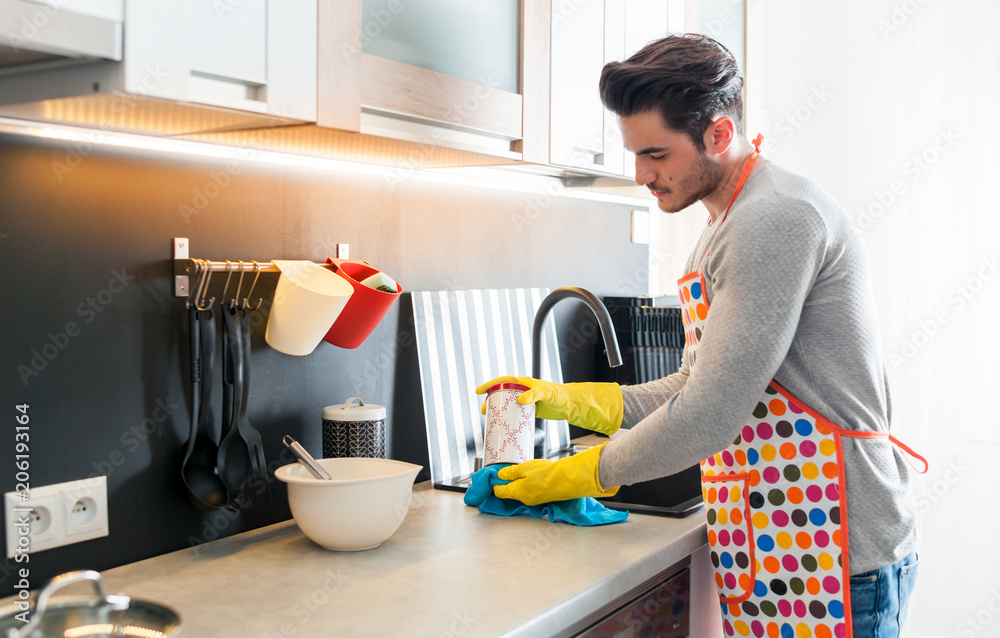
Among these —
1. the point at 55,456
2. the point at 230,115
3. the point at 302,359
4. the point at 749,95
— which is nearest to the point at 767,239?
the point at 230,115

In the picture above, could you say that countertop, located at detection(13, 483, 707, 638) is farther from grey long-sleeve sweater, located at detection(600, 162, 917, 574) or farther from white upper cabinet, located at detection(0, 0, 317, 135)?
white upper cabinet, located at detection(0, 0, 317, 135)

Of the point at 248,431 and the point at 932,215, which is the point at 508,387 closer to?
the point at 248,431

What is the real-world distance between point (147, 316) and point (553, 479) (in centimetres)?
70

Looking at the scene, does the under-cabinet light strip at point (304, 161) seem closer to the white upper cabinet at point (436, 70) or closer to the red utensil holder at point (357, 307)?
the red utensil holder at point (357, 307)

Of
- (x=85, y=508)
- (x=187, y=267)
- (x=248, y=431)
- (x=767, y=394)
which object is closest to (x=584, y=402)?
(x=767, y=394)

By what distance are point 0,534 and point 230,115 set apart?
0.63m

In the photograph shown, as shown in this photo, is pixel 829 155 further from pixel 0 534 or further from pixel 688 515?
pixel 0 534

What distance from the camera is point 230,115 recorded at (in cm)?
102

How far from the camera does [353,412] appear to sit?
4.95 ft

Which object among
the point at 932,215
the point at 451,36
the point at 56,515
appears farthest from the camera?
the point at 932,215

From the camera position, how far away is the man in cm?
116

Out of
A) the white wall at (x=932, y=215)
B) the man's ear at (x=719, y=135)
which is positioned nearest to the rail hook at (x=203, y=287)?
the man's ear at (x=719, y=135)

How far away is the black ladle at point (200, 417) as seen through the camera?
1.30 meters

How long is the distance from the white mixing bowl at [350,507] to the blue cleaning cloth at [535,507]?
0.26 metres
